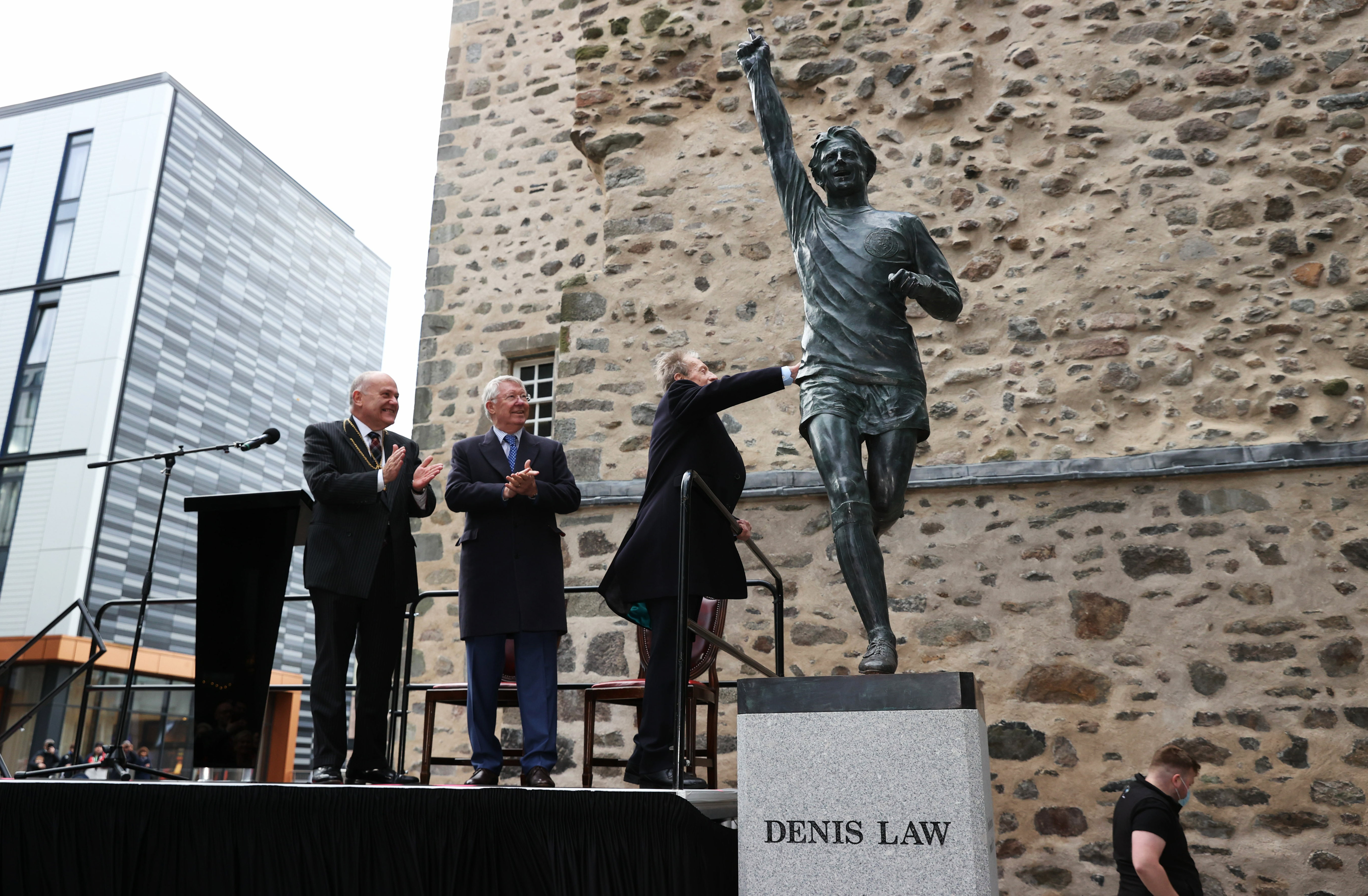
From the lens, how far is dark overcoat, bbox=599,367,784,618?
3592 mm

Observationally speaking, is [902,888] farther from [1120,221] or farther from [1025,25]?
[1025,25]

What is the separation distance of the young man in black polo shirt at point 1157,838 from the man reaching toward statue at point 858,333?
3.80 ft

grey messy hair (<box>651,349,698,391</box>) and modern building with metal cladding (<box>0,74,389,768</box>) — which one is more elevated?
modern building with metal cladding (<box>0,74,389,768</box>)

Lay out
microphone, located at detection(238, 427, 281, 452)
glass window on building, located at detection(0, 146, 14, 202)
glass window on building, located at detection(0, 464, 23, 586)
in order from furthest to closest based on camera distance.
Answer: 1. glass window on building, located at detection(0, 146, 14, 202)
2. glass window on building, located at detection(0, 464, 23, 586)
3. microphone, located at detection(238, 427, 281, 452)

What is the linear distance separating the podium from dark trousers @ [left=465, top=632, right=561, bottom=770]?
0.73 metres

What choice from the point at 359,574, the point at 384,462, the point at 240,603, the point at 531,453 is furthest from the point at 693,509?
the point at 240,603

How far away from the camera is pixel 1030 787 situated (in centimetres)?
491

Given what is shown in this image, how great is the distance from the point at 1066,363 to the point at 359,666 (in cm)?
380

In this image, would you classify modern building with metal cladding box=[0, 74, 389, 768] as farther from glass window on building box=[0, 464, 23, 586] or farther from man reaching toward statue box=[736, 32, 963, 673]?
man reaching toward statue box=[736, 32, 963, 673]

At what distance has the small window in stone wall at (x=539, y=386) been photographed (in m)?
8.52

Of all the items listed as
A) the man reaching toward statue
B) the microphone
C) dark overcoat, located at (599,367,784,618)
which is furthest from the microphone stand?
the man reaching toward statue

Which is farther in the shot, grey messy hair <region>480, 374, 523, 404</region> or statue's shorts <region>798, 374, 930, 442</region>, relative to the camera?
grey messy hair <region>480, 374, 523, 404</region>

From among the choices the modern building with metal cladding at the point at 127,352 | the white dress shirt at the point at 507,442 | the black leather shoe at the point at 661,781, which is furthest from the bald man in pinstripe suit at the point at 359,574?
the modern building with metal cladding at the point at 127,352

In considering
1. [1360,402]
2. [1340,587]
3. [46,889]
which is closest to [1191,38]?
[1360,402]
